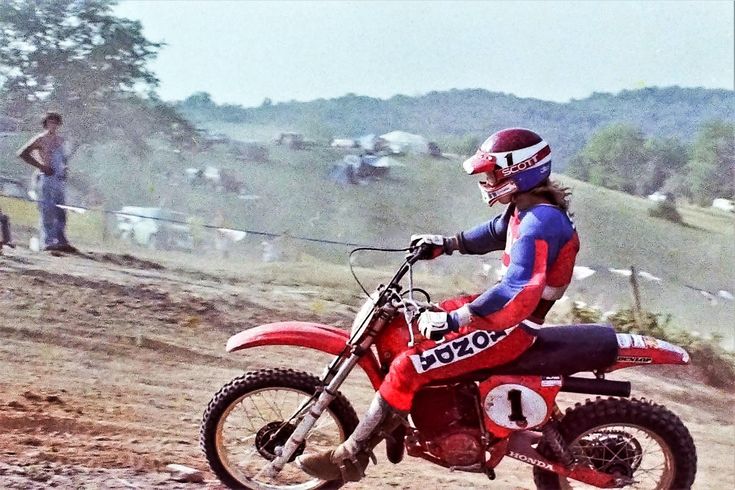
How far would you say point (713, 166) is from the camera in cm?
377

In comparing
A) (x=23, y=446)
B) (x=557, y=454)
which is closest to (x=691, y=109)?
(x=557, y=454)

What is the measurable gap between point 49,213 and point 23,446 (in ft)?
3.08

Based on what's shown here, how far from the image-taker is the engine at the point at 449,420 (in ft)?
9.91

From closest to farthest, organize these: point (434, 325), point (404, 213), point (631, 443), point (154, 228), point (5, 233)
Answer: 1. point (434, 325)
2. point (631, 443)
3. point (5, 233)
4. point (154, 228)
5. point (404, 213)

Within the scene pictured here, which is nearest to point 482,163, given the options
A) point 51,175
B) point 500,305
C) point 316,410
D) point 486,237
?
point 486,237

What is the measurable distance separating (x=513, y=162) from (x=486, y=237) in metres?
0.40

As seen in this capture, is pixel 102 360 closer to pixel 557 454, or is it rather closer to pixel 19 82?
pixel 19 82

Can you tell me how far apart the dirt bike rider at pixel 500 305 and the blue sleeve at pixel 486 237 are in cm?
11

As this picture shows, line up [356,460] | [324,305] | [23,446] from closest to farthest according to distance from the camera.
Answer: [356,460] < [23,446] < [324,305]

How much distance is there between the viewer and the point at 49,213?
3.52 meters

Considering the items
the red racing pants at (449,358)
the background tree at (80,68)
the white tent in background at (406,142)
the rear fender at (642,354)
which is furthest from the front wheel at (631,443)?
the background tree at (80,68)

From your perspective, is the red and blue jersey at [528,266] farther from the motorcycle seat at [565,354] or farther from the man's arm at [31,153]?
the man's arm at [31,153]

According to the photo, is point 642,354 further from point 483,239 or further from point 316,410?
point 316,410

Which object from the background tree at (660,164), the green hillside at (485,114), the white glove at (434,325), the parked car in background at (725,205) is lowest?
the white glove at (434,325)
